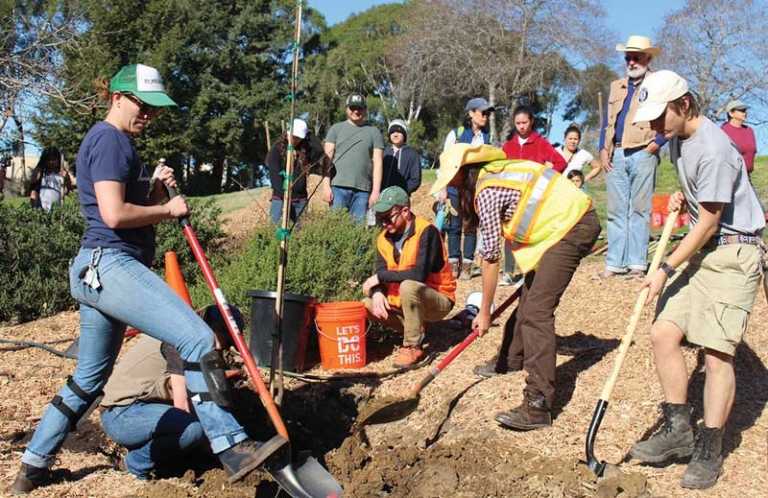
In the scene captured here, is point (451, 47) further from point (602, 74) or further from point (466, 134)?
point (466, 134)

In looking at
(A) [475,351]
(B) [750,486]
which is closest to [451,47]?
(A) [475,351]

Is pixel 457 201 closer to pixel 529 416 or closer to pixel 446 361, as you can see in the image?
pixel 446 361

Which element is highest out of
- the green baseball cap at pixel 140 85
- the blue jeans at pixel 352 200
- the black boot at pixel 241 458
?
the green baseball cap at pixel 140 85

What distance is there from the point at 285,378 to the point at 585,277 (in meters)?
3.50

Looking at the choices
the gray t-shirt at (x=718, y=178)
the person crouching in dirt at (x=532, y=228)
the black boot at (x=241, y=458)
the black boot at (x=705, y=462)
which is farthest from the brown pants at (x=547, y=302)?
the black boot at (x=241, y=458)

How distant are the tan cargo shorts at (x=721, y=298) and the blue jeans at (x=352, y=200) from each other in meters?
4.52

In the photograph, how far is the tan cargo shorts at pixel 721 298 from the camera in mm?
4035

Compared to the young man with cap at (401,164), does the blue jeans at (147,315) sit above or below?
below

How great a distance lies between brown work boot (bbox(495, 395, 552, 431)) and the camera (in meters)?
4.80

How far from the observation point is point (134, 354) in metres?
4.67

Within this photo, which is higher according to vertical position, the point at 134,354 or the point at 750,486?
the point at 134,354

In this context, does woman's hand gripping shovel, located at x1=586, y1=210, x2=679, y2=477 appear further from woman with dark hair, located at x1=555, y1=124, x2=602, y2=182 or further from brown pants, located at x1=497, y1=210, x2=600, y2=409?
woman with dark hair, located at x1=555, y1=124, x2=602, y2=182

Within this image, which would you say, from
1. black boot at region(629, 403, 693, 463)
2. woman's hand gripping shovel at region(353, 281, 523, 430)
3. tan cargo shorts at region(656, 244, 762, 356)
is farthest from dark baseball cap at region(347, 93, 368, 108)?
black boot at region(629, 403, 693, 463)

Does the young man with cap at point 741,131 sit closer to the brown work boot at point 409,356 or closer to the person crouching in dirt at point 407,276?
the person crouching in dirt at point 407,276
